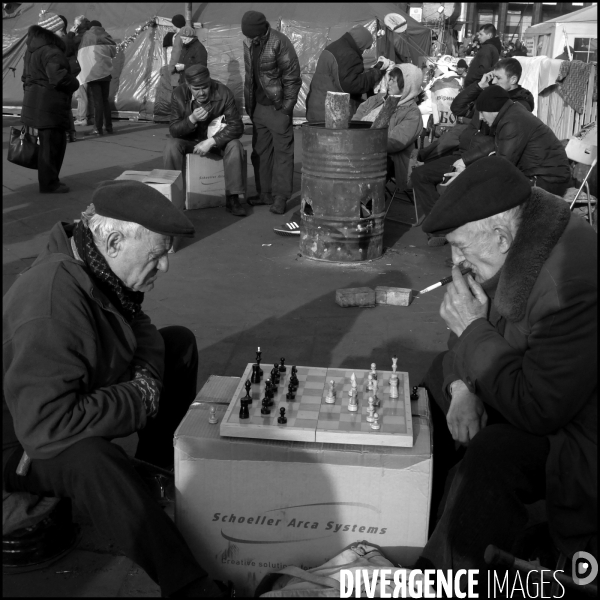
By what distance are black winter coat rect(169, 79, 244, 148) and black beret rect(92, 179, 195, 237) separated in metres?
5.39

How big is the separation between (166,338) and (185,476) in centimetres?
88

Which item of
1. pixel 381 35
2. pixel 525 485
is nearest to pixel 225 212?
pixel 525 485

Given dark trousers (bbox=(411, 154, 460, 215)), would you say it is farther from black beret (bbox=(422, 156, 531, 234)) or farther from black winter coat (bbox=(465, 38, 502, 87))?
black beret (bbox=(422, 156, 531, 234))

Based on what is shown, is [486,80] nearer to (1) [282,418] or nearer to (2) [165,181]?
(2) [165,181]

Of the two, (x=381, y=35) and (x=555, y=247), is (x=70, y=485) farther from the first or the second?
(x=381, y=35)

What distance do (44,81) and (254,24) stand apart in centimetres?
257

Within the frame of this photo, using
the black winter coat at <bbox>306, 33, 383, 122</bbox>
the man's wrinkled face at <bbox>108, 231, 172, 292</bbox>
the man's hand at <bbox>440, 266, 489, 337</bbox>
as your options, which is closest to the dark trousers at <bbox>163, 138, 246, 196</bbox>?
the black winter coat at <bbox>306, 33, 383, 122</bbox>

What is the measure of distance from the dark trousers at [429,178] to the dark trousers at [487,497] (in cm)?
522

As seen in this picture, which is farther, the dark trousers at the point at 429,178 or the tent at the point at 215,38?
the tent at the point at 215,38

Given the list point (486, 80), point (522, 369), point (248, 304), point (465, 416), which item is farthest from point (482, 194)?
point (486, 80)

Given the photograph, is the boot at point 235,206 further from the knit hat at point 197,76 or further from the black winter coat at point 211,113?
the knit hat at point 197,76

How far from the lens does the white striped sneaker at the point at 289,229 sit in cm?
727

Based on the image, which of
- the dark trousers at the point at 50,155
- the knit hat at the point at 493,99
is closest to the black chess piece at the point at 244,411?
the knit hat at the point at 493,99

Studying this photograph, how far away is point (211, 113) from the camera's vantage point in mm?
7848
